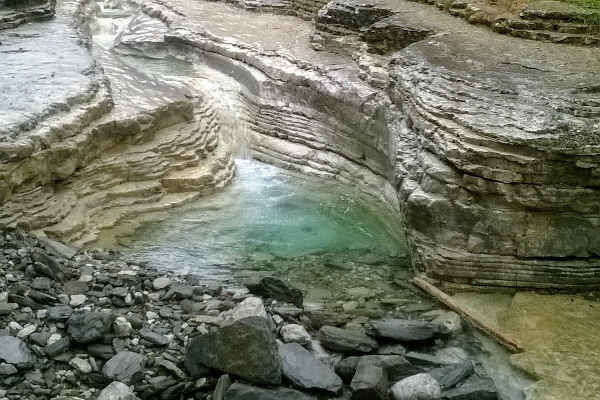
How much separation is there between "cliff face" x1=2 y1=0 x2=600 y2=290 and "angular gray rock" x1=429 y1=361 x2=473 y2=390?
48.2 inches

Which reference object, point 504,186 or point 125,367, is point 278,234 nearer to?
point 504,186

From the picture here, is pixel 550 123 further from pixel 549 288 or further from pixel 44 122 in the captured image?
pixel 44 122

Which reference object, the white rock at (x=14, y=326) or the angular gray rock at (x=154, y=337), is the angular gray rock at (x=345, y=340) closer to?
the angular gray rock at (x=154, y=337)

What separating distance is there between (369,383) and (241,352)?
82cm

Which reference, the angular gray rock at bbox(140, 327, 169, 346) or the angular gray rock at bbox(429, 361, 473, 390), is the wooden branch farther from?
the angular gray rock at bbox(140, 327, 169, 346)

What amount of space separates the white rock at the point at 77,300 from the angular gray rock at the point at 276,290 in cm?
128

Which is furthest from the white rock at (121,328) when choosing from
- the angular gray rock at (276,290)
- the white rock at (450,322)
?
the white rock at (450,322)

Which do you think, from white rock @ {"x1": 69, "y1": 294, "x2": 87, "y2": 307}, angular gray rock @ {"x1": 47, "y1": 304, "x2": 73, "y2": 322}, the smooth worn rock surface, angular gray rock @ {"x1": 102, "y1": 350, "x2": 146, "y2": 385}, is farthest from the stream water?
angular gray rock @ {"x1": 102, "y1": 350, "x2": 146, "y2": 385}

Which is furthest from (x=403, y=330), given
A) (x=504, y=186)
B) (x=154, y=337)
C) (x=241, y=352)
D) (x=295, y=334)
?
(x=154, y=337)

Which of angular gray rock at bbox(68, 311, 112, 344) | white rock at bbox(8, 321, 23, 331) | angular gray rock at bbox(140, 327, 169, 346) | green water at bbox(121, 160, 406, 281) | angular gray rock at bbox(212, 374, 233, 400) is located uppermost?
angular gray rock at bbox(68, 311, 112, 344)

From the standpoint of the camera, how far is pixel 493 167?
520cm

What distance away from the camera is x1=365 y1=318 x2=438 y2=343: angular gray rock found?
4.66 meters

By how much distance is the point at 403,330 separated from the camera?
472cm

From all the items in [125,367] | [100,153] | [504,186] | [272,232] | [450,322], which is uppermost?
[504,186]
